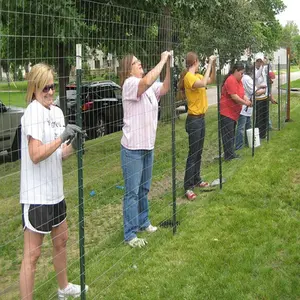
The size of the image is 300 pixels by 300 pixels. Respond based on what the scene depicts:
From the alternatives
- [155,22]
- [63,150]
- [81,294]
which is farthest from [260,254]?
[155,22]

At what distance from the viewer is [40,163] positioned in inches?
125

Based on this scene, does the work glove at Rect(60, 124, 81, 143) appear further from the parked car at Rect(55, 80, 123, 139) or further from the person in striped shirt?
the person in striped shirt

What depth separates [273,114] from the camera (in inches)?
567

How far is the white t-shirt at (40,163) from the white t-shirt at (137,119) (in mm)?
1305

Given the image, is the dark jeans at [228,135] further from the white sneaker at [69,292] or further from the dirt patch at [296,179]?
the white sneaker at [69,292]

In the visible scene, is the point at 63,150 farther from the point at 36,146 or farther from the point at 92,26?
the point at 92,26

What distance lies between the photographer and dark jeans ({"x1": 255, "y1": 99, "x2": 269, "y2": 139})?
10250mm

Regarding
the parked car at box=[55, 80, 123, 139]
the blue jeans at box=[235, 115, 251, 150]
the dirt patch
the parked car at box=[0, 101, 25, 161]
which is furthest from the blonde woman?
the blue jeans at box=[235, 115, 251, 150]

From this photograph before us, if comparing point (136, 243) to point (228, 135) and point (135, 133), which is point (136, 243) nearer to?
point (135, 133)

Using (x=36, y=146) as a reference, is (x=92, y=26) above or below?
above

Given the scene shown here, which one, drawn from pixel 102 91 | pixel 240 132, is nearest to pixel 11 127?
pixel 102 91

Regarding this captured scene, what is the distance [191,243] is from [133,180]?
2.97 feet

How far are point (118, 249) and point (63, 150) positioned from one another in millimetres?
1700

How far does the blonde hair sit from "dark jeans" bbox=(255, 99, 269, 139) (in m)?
7.67
